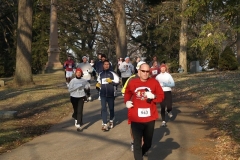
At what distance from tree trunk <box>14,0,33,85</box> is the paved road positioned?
449 inches

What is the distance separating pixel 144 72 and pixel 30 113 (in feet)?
27.2

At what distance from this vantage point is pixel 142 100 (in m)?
6.96

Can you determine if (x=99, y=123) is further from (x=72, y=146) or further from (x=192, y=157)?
(x=192, y=157)

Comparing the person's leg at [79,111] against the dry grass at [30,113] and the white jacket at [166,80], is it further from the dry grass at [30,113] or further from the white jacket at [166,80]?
the white jacket at [166,80]

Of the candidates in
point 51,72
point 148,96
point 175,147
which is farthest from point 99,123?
point 51,72

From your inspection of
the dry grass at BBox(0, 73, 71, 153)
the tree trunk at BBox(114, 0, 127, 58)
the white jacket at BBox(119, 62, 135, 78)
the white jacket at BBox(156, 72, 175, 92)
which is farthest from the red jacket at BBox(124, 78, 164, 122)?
the tree trunk at BBox(114, 0, 127, 58)

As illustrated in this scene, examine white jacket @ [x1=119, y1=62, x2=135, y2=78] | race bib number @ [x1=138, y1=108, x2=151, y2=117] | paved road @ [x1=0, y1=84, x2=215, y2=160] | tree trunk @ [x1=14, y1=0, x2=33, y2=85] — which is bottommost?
paved road @ [x1=0, y1=84, x2=215, y2=160]

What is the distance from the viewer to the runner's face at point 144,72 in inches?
273

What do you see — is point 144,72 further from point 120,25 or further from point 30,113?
point 120,25

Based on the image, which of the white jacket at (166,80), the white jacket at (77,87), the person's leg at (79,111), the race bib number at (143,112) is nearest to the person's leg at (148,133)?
the race bib number at (143,112)

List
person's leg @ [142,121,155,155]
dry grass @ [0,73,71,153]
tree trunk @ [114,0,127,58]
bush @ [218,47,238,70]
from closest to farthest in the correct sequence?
1. person's leg @ [142,121,155,155]
2. dry grass @ [0,73,71,153]
3. bush @ [218,47,238,70]
4. tree trunk @ [114,0,127,58]

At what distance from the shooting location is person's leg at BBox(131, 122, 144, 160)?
270 inches

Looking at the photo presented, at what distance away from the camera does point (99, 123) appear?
479 inches

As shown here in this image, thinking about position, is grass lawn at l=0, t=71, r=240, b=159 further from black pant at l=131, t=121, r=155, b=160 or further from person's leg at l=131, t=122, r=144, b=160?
person's leg at l=131, t=122, r=144, b=160
